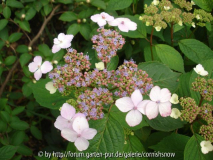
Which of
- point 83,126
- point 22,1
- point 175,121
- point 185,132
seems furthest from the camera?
point 22,1

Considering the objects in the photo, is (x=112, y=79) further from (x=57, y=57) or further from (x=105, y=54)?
(x=57, y=57)

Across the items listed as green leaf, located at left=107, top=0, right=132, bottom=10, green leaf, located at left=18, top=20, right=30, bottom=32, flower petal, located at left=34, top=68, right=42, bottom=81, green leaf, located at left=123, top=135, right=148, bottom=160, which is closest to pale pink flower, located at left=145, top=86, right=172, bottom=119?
green leaf, located at left=123, top=135, right=148, bottom=160

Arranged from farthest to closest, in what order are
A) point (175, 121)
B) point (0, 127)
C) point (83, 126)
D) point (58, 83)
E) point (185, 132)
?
1. point (185, 132)
2. point (0, 127)
3. point (175, 121)
4. point (58, 83)
5. point (83, 126)

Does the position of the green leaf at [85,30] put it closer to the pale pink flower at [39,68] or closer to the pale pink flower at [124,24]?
the pale pink flower at [124,24]

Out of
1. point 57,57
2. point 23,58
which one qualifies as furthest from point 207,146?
point 23,58

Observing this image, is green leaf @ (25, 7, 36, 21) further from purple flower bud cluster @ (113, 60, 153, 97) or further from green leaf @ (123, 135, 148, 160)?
green leaf @ (123, 135, 148, 160)

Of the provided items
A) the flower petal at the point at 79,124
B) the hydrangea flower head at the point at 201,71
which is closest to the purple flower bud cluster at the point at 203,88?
the hydrangea flower head at the point at 201,71

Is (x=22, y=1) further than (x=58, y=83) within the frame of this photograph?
Yes

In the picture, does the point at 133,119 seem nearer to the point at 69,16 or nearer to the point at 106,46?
the point at 106,46
